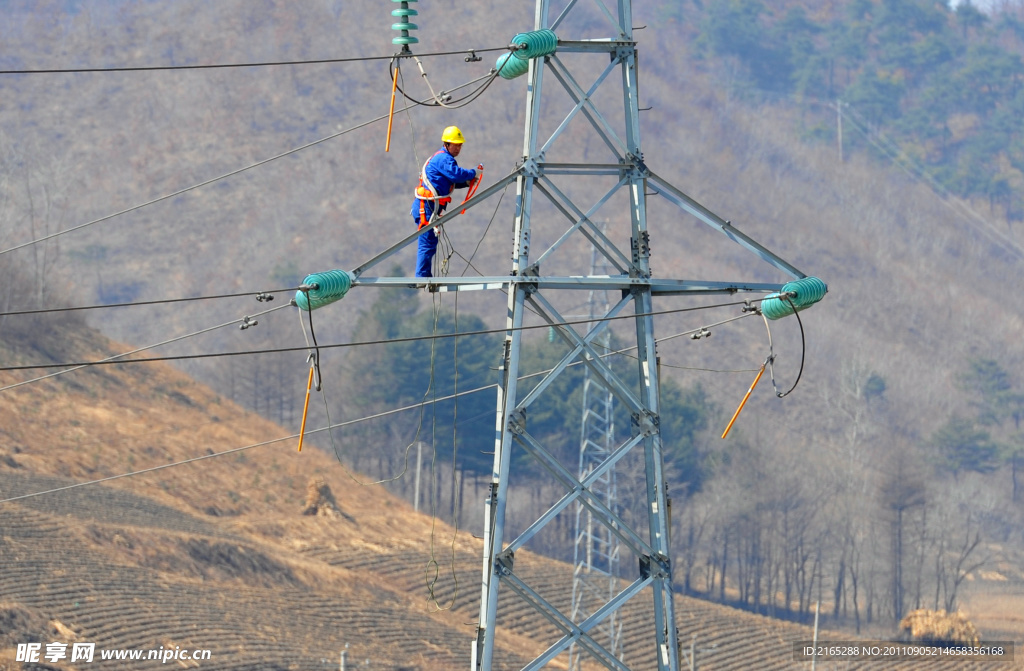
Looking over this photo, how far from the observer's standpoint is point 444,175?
48.2 feet

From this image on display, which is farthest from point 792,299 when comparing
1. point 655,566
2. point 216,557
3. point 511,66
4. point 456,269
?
point 456,269

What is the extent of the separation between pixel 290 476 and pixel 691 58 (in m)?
128

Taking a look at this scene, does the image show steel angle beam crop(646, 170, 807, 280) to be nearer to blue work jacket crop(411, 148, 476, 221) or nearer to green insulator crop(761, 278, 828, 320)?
green insulator crop(761, 278, 828, 320)

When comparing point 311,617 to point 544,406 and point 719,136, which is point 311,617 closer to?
point 544,406

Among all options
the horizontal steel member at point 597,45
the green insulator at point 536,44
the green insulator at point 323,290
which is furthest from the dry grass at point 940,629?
the green insulator at point 323,290

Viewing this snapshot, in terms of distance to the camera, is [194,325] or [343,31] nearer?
[194,325]

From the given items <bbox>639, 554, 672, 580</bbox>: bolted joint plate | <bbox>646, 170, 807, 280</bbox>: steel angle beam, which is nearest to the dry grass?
<bbox>646, 170, 807, 280</bbox>: steel angle beam

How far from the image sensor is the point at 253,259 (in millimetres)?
134500

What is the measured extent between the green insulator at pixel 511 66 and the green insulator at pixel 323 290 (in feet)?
9.72

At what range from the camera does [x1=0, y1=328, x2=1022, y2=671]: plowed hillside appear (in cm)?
4881

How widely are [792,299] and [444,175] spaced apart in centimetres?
357

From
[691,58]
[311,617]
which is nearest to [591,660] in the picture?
[311,617]

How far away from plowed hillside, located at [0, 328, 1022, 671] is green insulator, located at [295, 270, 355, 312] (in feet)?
91.0

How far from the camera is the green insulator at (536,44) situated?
14000mm
